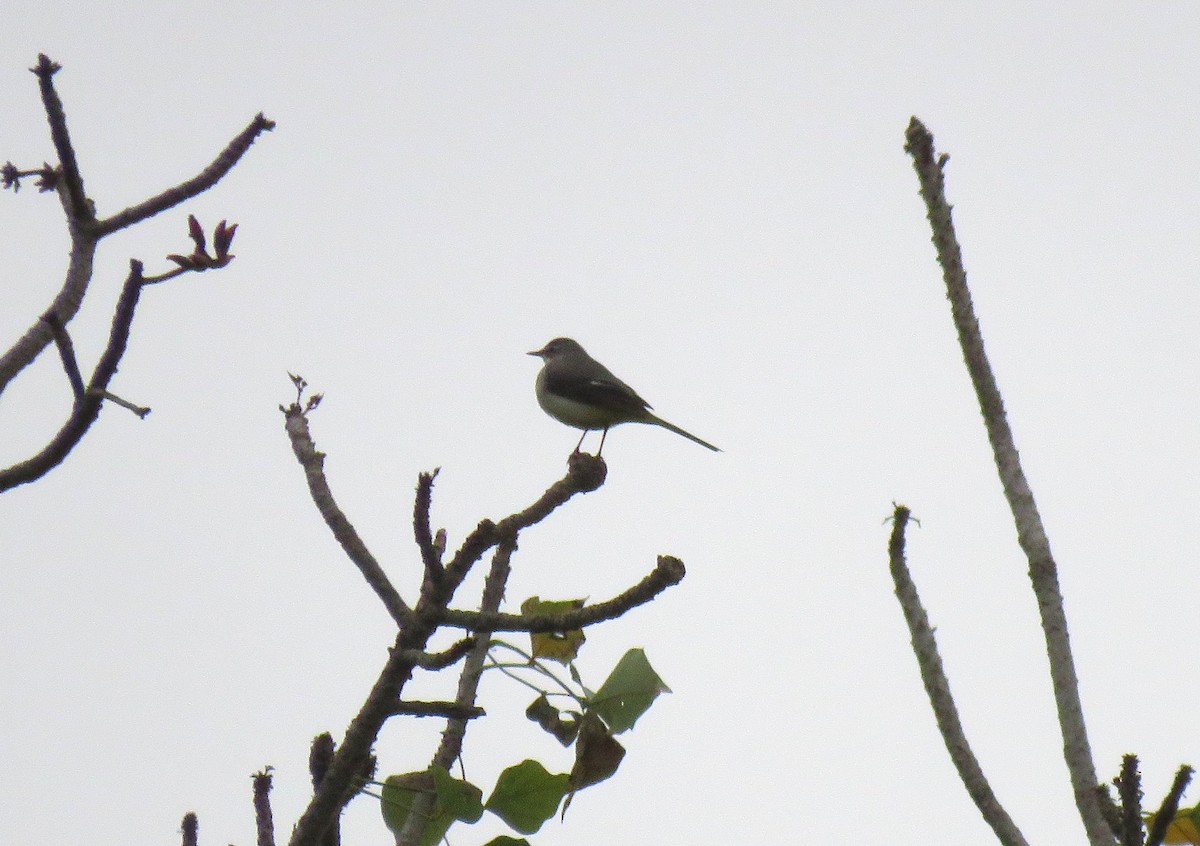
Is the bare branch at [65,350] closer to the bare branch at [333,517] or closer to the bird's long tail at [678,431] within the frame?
the bare branch at [333,517]

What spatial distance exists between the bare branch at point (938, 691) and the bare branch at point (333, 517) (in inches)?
43.7

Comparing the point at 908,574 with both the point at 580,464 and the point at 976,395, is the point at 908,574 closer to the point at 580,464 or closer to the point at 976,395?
the point at 976,395

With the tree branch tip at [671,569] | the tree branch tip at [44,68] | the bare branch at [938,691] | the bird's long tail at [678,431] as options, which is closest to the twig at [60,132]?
the tree branch tip at [44,68]

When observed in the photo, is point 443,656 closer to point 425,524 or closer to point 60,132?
point 425,524

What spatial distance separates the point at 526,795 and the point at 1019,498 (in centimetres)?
135

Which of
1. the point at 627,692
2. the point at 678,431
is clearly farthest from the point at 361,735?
the point at 678,431

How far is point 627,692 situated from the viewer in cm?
312

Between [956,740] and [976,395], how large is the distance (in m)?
0.83

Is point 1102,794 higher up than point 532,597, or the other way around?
point 532,597

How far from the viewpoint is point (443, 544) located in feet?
10.3

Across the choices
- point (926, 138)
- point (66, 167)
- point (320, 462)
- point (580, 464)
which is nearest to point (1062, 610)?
point (926, 138)

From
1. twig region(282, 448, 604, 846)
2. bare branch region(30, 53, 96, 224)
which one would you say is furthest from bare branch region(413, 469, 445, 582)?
bare branch region(30, 53, 96, 224)

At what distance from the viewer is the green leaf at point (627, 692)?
3.09 meters

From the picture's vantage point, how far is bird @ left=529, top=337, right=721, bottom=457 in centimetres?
1057
